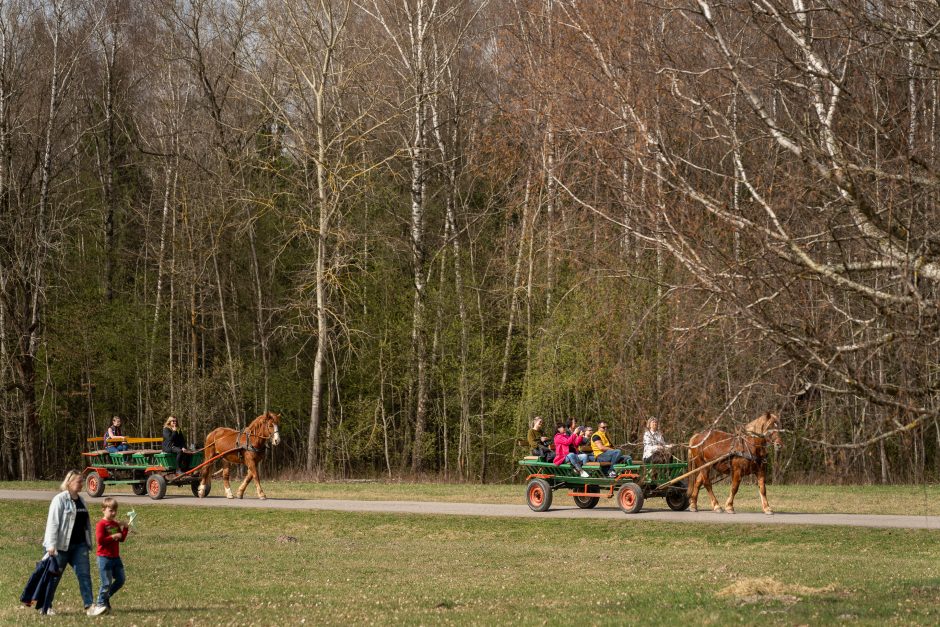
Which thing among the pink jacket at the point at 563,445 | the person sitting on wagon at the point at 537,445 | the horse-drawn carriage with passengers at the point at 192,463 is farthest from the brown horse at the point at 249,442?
the pink jacket at the point at 563,445

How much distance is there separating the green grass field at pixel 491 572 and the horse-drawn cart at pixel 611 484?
186 cm

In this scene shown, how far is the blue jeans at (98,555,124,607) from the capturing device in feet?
42.2

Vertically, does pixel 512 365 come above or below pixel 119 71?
below

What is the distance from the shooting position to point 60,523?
1272cm

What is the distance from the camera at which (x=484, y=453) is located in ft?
130

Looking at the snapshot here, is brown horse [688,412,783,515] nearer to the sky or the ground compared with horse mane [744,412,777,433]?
nearer to the ground

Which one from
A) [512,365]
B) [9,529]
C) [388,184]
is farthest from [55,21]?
[9,529]

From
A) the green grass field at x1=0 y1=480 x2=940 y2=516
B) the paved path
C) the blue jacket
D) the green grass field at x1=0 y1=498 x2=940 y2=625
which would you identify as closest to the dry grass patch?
the green grass field at x1=0 y1=498 x2=940 y2=625

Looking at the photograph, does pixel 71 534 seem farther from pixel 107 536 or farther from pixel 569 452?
pixel 569 452

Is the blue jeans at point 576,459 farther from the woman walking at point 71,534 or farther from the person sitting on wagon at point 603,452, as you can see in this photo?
the woman walking at point 71,534

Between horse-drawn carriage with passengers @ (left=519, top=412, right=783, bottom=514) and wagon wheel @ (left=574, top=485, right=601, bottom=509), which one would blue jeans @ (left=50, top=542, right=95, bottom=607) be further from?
wagon wheel @ (left=574, top=485, right=601, bottom=509)

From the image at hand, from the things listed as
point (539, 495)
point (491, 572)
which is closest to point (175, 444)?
point (539, 495)

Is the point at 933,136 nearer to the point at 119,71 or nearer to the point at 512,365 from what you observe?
the point at 512,365

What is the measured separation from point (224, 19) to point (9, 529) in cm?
2399
